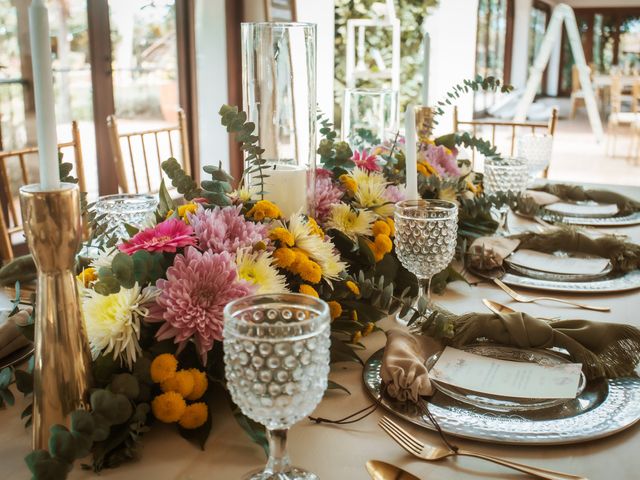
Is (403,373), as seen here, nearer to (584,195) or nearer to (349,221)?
(349,221)

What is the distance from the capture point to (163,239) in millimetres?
839

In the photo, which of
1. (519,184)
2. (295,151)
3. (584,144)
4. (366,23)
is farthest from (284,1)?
(584,144)

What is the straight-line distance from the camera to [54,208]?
65cm

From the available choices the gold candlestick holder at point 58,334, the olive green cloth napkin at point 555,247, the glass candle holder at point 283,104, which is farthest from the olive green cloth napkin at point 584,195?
the gold candlestick holder at point 58,334

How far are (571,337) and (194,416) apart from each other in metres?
0.50

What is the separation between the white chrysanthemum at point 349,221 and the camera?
1.17m

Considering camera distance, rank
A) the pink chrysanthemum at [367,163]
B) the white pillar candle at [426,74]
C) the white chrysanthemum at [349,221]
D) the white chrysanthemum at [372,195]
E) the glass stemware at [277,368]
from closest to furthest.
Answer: the glass stemware at [277,368], the white chrysanthemum at [349,221], the white chrysanthemum at [372,195], the pink chrysanthemum at [367,163], the white pillar candle at [426,74]

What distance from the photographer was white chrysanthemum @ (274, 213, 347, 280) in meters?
0.97

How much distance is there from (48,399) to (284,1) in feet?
14.1

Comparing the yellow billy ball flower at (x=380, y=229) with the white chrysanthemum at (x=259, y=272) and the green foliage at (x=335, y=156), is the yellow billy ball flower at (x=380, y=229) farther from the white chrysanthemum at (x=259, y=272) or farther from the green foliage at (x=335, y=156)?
the white chrysanthemum at (x=259, y=272)

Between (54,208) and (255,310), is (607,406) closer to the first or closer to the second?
(255,310)

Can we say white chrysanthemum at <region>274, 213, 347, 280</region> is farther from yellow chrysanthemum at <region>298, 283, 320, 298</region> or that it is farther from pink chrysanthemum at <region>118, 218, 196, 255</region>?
pink chrysanthemum at <region>118, 218, 196, 255</region>

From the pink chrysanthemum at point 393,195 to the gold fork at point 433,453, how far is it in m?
0.57

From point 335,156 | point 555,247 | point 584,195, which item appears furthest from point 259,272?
point 584,195
